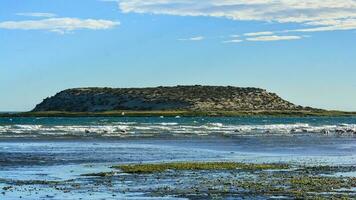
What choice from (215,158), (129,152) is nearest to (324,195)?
(215,158)

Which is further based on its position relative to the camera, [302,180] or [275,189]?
[302,180]

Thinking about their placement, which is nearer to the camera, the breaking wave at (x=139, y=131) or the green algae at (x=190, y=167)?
the green algae at (x=190, y=167)

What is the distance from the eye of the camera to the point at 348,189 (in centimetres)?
2811

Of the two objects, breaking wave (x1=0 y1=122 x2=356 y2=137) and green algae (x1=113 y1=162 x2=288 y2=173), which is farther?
breaking wave (x1=0 y1=122 x2=356 y2=137)

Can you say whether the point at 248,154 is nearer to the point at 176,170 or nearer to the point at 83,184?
the point at 176,170

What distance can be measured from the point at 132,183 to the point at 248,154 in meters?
22.1

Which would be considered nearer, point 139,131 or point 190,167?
point 190,167

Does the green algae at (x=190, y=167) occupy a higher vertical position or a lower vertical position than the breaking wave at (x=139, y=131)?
lower

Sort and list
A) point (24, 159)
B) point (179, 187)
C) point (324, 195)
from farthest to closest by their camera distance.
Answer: point (24, 159) < point (179, 187) < point (324, 195)

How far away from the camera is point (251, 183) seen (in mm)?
30250

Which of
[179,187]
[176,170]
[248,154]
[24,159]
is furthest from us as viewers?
[248,154]

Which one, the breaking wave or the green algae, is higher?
the breaking wave

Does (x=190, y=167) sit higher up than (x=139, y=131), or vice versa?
(x=139, y=131)

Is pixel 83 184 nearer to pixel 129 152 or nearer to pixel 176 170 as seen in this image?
pixel 176 170
